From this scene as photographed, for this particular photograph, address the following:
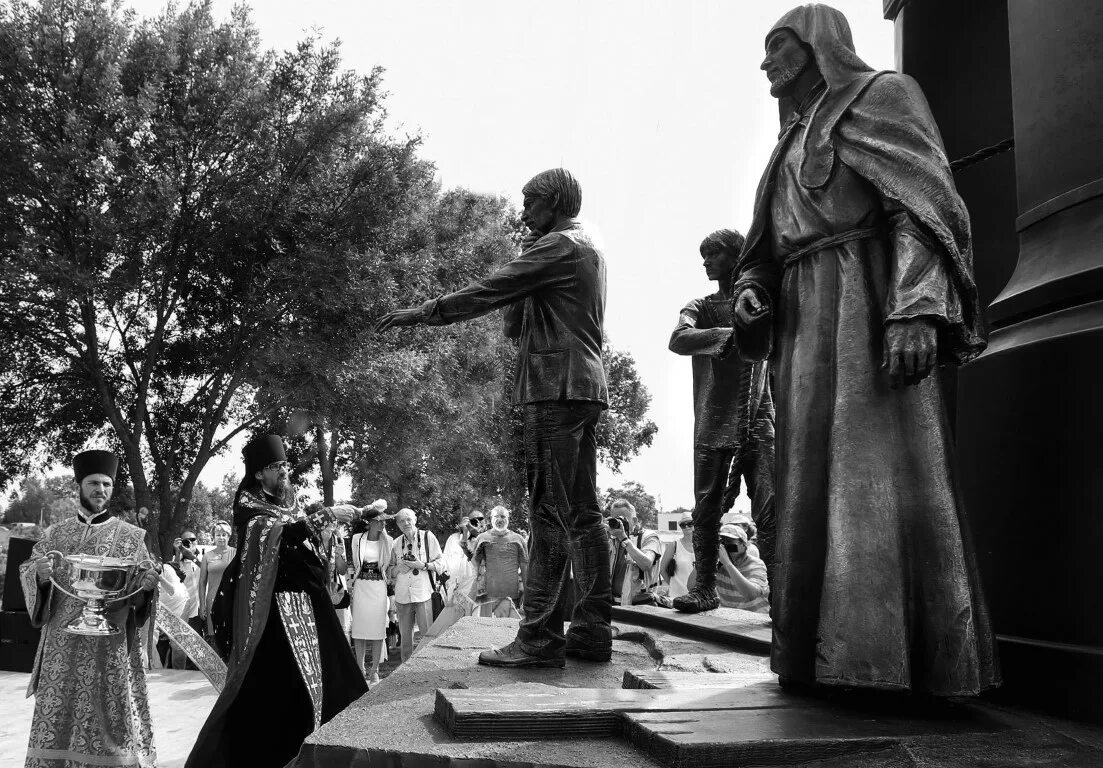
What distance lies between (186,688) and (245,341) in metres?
9.61

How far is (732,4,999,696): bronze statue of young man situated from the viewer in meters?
2.42

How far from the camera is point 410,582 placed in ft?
39.0

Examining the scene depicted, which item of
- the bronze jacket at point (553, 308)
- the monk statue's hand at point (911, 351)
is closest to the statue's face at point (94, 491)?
the bronze jacket at point (553, 308)

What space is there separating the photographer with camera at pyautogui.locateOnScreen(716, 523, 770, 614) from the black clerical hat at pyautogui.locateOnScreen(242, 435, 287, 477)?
3463mm

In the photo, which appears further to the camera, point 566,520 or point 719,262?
point 719,262

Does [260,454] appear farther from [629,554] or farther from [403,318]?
[629,554]

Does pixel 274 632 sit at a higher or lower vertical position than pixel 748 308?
lower

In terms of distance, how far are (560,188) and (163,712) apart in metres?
7.59

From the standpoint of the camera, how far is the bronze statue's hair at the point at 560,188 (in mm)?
4312

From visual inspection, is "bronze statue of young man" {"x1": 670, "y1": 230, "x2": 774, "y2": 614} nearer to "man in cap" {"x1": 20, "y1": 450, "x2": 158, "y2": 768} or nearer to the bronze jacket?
the bronze jacket

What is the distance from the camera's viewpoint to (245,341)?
61.3 ft

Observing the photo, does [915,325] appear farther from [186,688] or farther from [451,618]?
[186,688]

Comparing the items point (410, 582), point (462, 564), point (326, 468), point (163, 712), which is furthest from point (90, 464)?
point (326, 468)

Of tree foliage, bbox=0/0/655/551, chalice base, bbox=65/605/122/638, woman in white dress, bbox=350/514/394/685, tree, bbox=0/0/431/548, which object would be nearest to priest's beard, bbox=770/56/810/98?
chalice base, bbox=65/605/122/638
